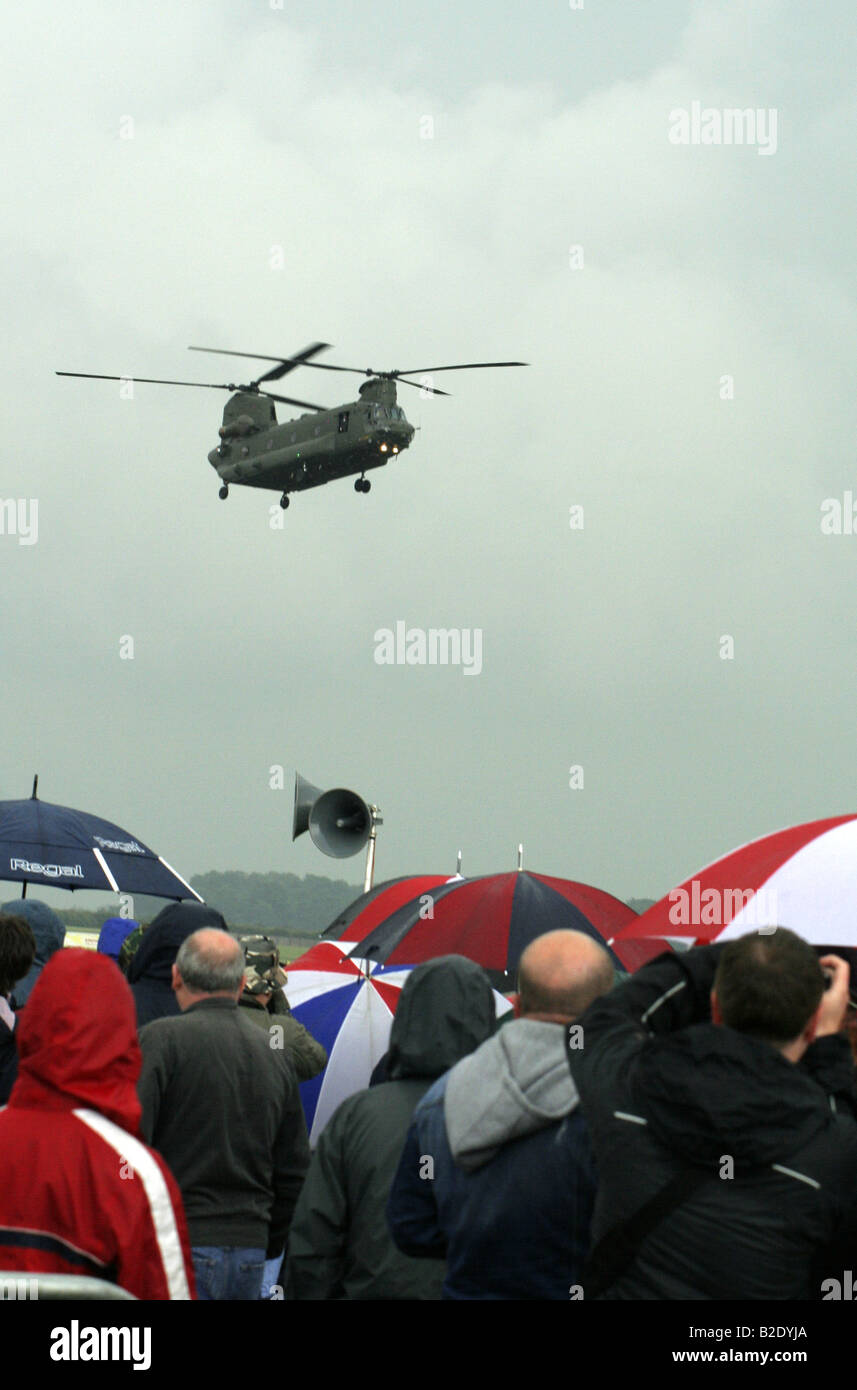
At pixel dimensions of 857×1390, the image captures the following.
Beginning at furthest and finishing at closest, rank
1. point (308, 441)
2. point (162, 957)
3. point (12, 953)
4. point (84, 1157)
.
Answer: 1. point (308, 441)
2. point (162, 957)
3. point (12, 953)
4. point (84, 1157)

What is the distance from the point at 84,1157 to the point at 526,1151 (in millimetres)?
1036

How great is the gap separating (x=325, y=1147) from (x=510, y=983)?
5.43m

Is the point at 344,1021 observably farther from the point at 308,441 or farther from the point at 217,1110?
the point at 308,441

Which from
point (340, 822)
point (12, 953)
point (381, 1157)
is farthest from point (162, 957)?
point (340, 822)

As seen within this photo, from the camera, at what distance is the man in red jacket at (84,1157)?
3.34m

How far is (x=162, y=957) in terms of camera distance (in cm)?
617

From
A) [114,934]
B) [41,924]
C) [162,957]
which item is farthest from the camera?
[114,934]

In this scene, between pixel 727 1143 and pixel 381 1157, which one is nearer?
pixel 727 1143

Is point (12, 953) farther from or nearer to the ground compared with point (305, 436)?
nearer to the ground

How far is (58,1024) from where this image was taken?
3480 millimetres

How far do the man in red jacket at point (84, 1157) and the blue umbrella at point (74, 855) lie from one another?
738 cm

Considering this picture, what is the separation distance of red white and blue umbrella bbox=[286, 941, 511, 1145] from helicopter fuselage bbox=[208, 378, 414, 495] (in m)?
25.7

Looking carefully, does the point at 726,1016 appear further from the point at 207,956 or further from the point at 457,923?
the point at 457,923
